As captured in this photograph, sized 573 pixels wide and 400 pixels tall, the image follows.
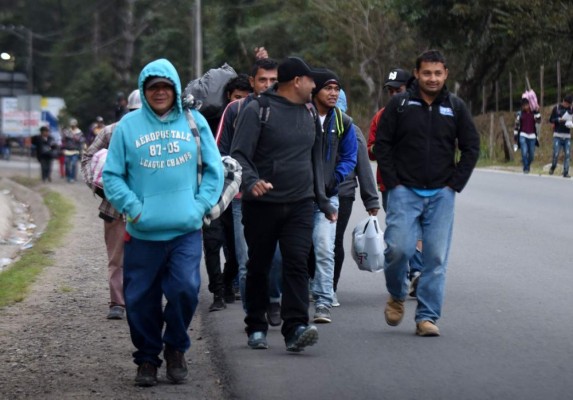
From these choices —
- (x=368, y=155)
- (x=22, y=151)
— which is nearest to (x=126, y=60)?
(x=22, y=151)

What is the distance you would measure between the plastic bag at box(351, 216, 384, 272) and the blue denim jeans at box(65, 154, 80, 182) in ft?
93.2

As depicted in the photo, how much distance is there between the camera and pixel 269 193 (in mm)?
8281

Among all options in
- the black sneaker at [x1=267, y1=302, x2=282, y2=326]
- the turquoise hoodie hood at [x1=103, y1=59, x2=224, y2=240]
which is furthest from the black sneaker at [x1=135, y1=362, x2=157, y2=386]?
the black sneaker at [x1=267, y1=302, x2=282, y2=326]

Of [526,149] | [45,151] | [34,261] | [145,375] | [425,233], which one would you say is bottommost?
[45,151]

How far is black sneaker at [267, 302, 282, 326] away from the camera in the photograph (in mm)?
9359

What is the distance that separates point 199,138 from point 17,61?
8700 cm

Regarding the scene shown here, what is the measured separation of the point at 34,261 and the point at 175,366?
8005mm

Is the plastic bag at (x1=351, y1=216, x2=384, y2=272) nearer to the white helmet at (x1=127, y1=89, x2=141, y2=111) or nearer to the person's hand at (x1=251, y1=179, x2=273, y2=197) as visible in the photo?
the white helmet at (x1=127, y1=89, x2=141, y2=111)

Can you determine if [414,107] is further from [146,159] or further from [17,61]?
[17,61]

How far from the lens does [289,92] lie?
27.3 ft

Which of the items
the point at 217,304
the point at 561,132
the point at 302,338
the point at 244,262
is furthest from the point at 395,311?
the point at 561,132

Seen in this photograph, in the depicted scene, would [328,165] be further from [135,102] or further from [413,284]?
[413,284]

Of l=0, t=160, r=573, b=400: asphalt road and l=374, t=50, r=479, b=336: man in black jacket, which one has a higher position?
l=374, t=50, r=479, b=336: man in black jacket

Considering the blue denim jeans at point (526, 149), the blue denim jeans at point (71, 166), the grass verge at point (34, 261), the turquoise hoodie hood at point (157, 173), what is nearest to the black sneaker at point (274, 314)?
the turquoise hoodie hood at point (157, 173)
